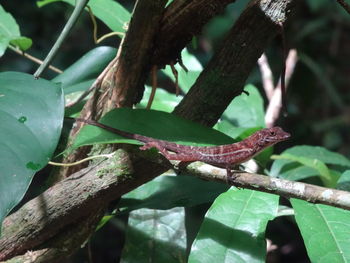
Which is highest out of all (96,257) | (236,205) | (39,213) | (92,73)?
(92,73)

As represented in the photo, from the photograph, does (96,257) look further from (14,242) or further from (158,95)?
(14,242)

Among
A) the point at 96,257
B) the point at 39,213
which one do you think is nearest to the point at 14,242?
the point at 39,213

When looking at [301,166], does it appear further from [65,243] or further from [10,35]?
[10,35]

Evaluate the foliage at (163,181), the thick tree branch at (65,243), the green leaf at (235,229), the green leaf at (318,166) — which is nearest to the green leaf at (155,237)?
the foliage at (163,181)

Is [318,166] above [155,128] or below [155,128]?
below

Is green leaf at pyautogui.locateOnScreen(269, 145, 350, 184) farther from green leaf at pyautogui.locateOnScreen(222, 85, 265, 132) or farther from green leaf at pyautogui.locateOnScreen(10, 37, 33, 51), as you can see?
green leaf at pyautogui.locateOnScreen(10, 37, 33, 51)

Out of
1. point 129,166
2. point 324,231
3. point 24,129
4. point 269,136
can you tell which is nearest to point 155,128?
point 129,166
